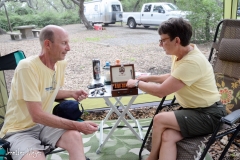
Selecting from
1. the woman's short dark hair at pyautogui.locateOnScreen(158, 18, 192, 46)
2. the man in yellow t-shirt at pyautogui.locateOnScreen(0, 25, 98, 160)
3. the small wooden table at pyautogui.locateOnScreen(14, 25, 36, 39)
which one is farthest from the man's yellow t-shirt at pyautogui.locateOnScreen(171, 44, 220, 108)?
the small wooden table at pyautogui.locateOnScreen(14, 25, 36, 39)

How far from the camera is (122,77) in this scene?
6.40 ft

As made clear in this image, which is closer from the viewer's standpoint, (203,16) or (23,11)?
(23,11)

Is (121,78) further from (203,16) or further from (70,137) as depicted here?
(203,16)

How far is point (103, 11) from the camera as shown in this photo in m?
3.23

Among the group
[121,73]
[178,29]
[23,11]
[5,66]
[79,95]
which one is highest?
[23,11]

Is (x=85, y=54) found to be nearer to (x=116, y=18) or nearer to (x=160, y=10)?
(x=116, y=18)

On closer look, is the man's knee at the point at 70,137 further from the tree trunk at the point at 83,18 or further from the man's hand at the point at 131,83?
the tree trunk at the point at 83,18

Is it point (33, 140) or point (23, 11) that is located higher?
point (23, 11)

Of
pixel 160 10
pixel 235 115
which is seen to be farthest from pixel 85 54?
pixel 235 115

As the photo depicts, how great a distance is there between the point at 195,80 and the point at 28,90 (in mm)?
1058

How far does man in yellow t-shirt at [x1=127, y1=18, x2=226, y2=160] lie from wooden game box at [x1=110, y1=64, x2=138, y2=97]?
0.74 ft

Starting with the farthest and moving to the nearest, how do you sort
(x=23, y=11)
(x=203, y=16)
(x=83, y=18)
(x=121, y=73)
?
(x=203, y=16)
(x=83, y=18)
(x=23, y=11)
(x=121, y=73)

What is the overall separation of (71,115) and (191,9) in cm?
246

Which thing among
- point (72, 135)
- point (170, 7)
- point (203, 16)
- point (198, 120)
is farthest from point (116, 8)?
point (72, 135)
